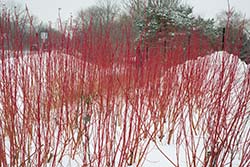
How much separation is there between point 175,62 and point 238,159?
1248 mm

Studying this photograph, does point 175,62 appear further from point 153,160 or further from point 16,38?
point 16,38

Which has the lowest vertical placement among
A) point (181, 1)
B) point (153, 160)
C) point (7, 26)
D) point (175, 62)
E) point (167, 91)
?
point (153, 160)

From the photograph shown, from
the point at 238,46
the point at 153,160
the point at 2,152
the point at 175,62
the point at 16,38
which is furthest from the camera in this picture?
the point at 175,62

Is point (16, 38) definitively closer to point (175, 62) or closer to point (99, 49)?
point (99, 49)

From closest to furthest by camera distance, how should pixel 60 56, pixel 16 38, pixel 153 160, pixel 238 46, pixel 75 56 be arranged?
pixel 16 38 < pixel 238 46 < pixel 153 160 < pixel 60 56 < pixel 75 56

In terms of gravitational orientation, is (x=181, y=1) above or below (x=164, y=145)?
above

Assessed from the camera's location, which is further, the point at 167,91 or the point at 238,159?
the point at 167,91

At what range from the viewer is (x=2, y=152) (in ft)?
3.92

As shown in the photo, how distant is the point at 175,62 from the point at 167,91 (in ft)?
1.47

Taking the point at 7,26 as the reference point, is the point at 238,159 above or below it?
below

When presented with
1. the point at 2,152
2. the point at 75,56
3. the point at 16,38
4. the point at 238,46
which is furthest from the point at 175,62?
the point at 2,152

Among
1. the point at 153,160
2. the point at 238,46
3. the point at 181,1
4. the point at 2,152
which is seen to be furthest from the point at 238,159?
the point at 181,1

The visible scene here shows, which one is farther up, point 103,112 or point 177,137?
point 103,112

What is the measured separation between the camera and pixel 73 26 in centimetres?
190
